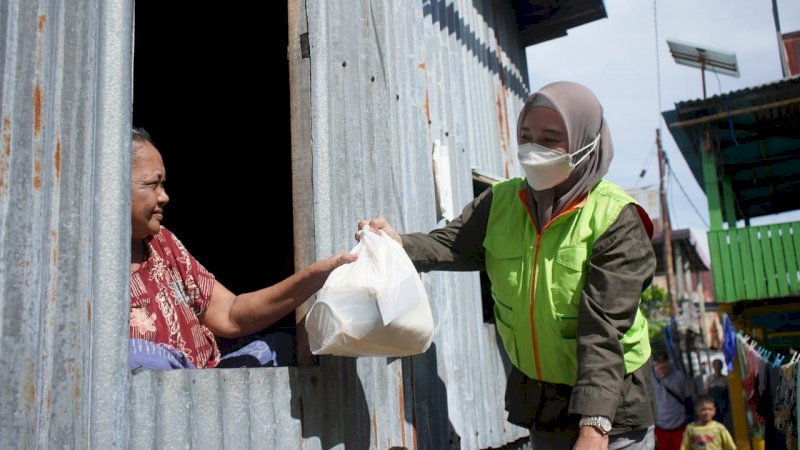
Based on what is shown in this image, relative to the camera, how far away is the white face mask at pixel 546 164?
9.06ft

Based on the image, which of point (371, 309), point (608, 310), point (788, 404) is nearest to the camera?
point (371, 309)

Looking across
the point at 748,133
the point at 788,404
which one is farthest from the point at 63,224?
the point at 748,133

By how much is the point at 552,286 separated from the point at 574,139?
1.86ft

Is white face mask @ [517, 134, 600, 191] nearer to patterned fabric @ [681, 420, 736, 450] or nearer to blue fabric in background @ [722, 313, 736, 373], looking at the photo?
patterned fabric @ [681, 420, 736, 450]

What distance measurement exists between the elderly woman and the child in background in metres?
6.49

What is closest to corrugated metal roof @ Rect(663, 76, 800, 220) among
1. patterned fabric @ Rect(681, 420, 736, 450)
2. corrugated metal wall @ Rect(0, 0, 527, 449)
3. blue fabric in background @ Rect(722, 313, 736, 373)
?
blue fabric in background @ Rect(722, 313, 736, 373)

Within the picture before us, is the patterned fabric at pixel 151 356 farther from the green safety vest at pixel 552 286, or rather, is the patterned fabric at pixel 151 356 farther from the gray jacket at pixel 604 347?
the green safety vest at pixel 552 286

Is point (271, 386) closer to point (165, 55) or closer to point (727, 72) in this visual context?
point (165, 55)

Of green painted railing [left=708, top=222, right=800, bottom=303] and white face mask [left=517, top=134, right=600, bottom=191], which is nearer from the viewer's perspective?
white face mask [left=517, top=134, right=600, bottom=191]

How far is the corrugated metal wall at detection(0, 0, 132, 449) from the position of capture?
1591 millimetres

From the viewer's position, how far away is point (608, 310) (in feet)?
8.25

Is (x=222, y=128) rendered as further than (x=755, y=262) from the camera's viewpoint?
No

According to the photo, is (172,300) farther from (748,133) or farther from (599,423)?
(748,133)

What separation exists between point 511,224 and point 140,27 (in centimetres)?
335
